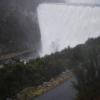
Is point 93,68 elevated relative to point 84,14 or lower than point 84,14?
lower

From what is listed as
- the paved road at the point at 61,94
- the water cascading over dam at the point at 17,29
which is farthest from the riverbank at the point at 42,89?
the water cascading over dam at the point at 17,29

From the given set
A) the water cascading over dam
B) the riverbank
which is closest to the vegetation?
the riverbank

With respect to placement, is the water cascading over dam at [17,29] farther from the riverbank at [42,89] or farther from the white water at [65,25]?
the riverbank at [42,89]

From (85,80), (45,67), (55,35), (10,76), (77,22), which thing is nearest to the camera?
(85,80)

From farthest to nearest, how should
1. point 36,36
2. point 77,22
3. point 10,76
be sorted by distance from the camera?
point 77,22, point 36,36, point 10,76

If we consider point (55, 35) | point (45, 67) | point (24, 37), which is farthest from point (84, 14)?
point (45, 67)

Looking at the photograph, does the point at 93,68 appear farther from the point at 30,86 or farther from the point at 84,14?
the point at 84,14
